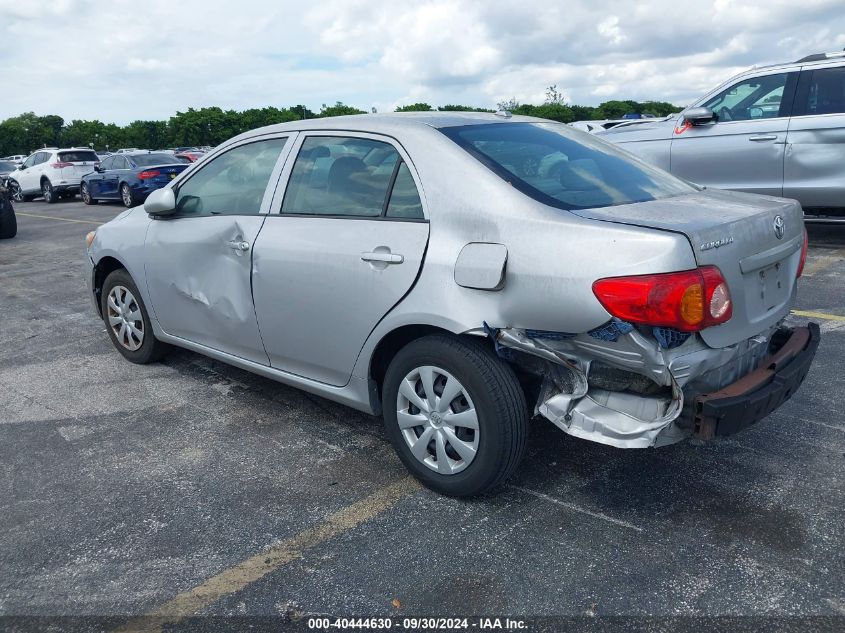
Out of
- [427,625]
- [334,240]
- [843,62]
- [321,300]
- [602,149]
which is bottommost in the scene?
[427,625]

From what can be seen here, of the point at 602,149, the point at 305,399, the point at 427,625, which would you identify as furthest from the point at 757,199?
the point at 305,399

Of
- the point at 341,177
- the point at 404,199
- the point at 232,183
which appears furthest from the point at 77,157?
the point at 404,199

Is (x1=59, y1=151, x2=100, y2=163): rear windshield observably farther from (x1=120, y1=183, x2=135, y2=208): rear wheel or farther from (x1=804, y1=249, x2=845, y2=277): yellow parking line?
(x1=804, y1=249, x2=845, y2=277): yellow parking line

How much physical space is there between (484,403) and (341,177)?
1.37 metres

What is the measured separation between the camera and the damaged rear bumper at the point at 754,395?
273cm

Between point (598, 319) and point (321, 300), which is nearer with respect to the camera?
point (598, 319)

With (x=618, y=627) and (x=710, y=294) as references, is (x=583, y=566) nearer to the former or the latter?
(x=618, y=627)

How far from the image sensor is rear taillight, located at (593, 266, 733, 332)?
2605mm

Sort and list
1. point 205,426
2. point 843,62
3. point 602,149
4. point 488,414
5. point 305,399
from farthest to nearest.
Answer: point 843,62 → point 305,399 → point 205,426 → point 602,149 → point 488,414

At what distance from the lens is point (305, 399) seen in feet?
14.7

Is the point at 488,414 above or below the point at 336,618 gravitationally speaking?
above

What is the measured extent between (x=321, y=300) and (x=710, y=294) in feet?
5.64

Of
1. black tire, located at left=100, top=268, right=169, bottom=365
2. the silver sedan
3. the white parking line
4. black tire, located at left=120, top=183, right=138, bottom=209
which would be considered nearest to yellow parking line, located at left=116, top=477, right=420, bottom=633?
the silver sedan

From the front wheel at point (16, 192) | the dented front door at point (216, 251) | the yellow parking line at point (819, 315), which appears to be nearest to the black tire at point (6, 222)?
the dented front door at point (216, 251)
